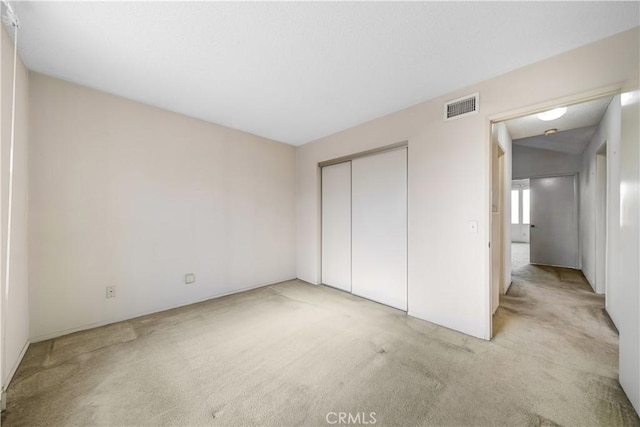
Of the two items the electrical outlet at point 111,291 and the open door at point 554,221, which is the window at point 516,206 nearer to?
the open door at point 554,221

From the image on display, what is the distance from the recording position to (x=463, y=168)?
7.78 ft

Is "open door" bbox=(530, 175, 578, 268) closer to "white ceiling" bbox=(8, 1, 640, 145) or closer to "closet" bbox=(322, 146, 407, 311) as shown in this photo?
"closet" bbox=(322, 146, 407, 311)

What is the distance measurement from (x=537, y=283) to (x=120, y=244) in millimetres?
6149

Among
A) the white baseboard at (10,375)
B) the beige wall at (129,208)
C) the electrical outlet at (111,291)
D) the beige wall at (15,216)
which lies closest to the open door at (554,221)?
the beige wall at (129,208)


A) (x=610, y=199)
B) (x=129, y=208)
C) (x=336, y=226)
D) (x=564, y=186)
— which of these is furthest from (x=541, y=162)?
(x=129, y=208)

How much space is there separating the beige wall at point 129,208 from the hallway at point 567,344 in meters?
3.37

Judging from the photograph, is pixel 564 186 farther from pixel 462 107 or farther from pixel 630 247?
pixel 630 247

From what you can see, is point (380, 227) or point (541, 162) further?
point (541, 162)

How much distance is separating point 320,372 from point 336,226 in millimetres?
2294

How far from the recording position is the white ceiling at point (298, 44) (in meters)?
1.48

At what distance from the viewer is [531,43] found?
1.75 meters

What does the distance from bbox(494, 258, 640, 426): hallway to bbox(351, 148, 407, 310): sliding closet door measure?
1.17m

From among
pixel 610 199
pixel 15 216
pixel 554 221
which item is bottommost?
pixel 554 221

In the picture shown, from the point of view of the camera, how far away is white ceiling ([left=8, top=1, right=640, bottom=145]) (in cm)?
148
